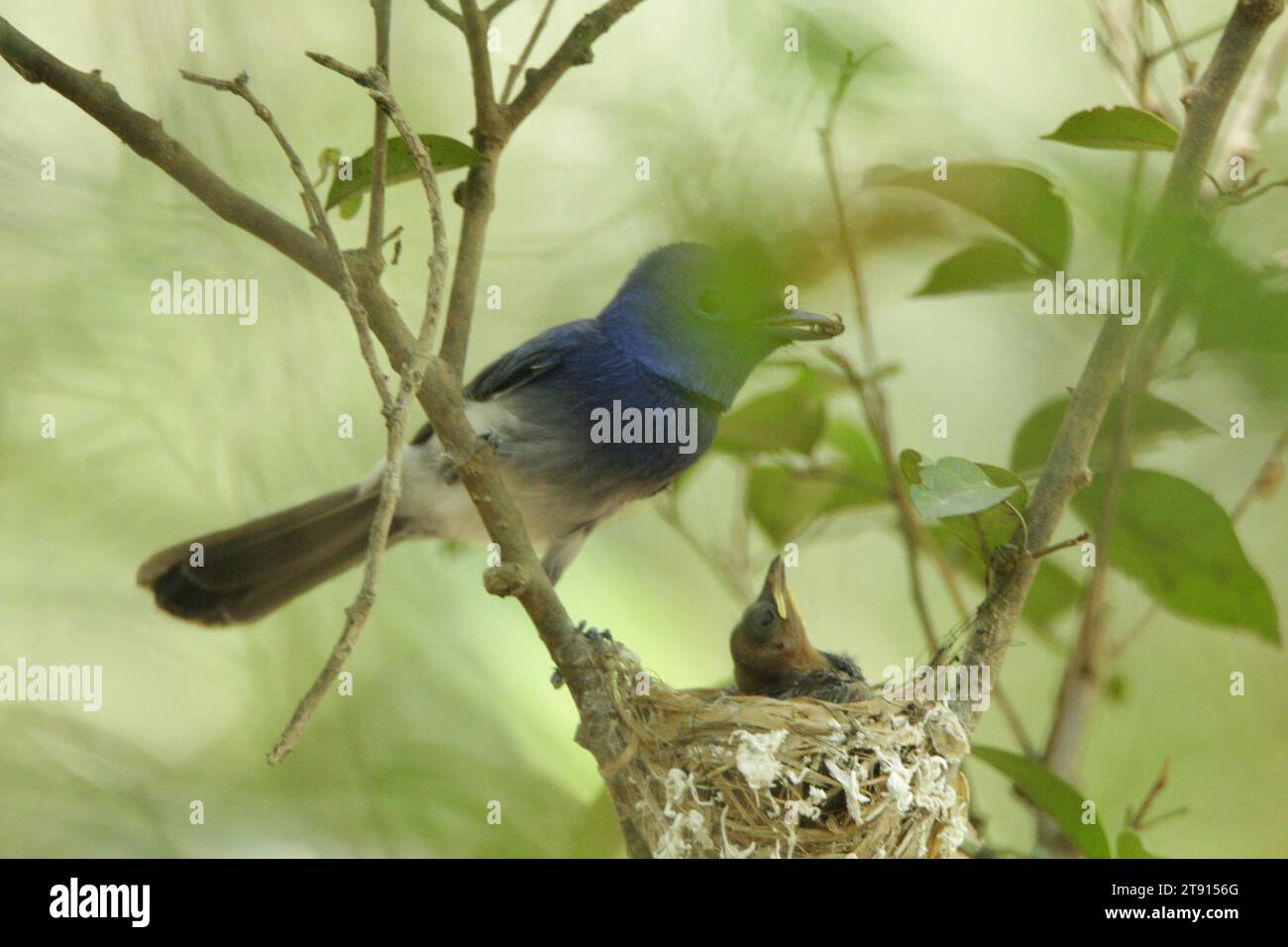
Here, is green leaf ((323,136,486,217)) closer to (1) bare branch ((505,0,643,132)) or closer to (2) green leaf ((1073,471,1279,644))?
(1) bare branch ((505,0,643,132))

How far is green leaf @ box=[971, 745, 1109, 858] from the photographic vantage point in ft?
8.23

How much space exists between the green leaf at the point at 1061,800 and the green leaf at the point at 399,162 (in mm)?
1574

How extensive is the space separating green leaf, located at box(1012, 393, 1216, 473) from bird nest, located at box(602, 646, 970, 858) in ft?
2.26

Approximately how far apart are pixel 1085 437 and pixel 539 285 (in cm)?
209

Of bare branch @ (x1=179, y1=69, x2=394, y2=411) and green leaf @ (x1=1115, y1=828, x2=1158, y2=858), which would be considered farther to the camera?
green leaf @ (x1=1115, y1=828, x2=1158, y2=858)

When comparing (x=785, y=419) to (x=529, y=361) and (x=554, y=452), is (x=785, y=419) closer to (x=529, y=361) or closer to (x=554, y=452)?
(x=554, y=452)

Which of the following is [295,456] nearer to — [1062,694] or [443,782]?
[443,782]

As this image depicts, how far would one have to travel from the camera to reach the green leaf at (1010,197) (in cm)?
258
